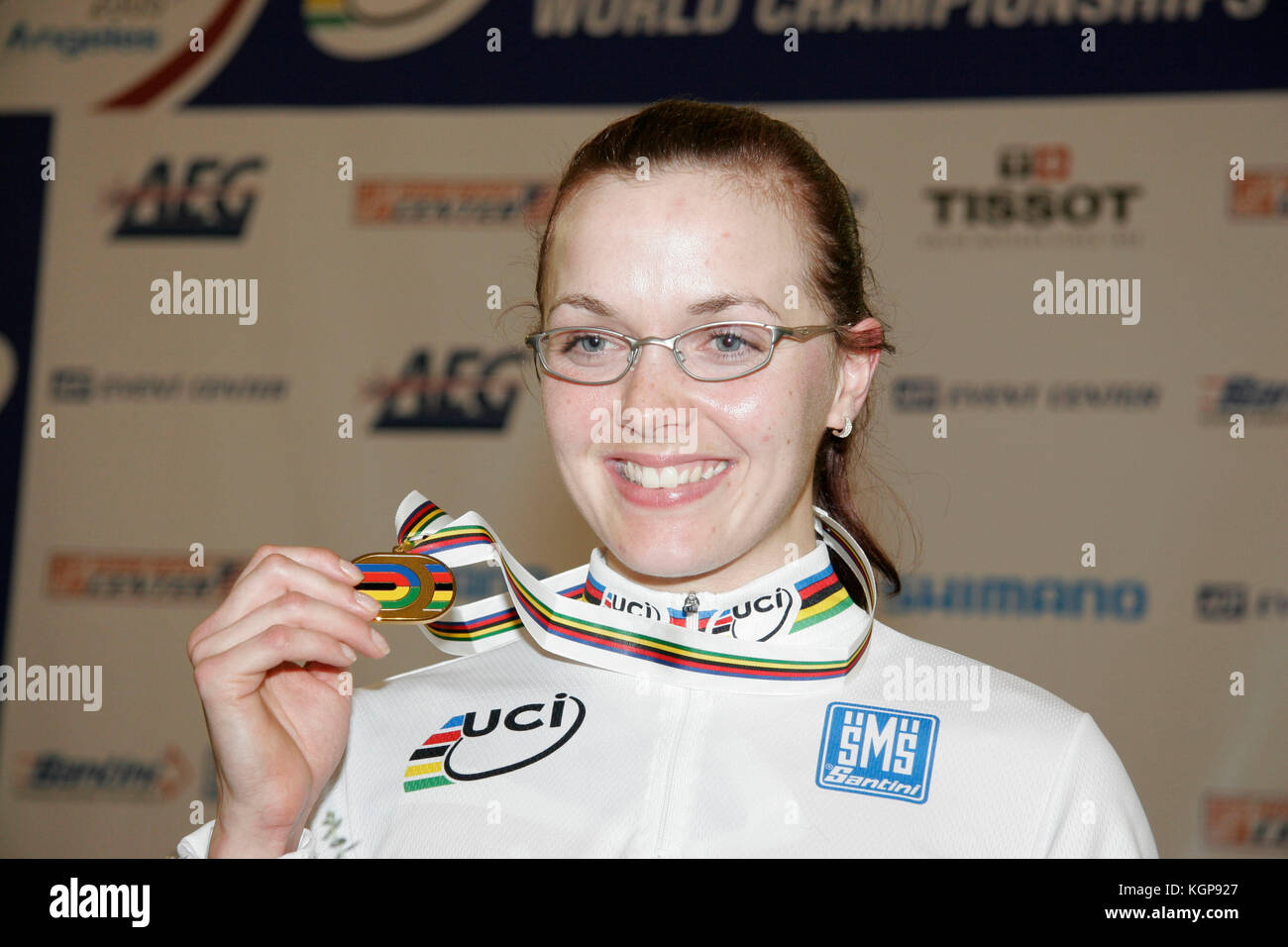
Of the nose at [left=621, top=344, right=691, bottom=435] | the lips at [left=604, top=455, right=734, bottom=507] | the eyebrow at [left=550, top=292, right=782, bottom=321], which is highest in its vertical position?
the eyebrow at [left=550, top=292, right=782, bottom=321]

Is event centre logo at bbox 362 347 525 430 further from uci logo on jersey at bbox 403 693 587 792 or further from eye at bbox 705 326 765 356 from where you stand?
eye at bbox 705 326 765 356

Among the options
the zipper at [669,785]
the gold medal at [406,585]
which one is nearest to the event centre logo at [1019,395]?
the zipper at [669,785]

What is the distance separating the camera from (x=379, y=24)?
13.0ft

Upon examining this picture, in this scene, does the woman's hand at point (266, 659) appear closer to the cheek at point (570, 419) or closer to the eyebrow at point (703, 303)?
the cheek at point (570, 419)

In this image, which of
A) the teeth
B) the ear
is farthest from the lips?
the ear

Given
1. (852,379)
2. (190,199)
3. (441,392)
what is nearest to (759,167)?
(852,379)

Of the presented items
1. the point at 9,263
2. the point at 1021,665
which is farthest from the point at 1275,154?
the point at 9,263

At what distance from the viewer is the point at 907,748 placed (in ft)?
4.68

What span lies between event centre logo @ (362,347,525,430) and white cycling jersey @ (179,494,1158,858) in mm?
2325

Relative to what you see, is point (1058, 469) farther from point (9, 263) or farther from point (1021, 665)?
point (9, 263)

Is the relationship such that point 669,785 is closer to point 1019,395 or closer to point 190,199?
point 1019,395

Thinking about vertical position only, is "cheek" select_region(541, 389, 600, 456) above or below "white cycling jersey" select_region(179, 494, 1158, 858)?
above

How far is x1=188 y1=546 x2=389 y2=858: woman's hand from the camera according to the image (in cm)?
132

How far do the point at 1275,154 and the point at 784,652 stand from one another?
9.58 ft
